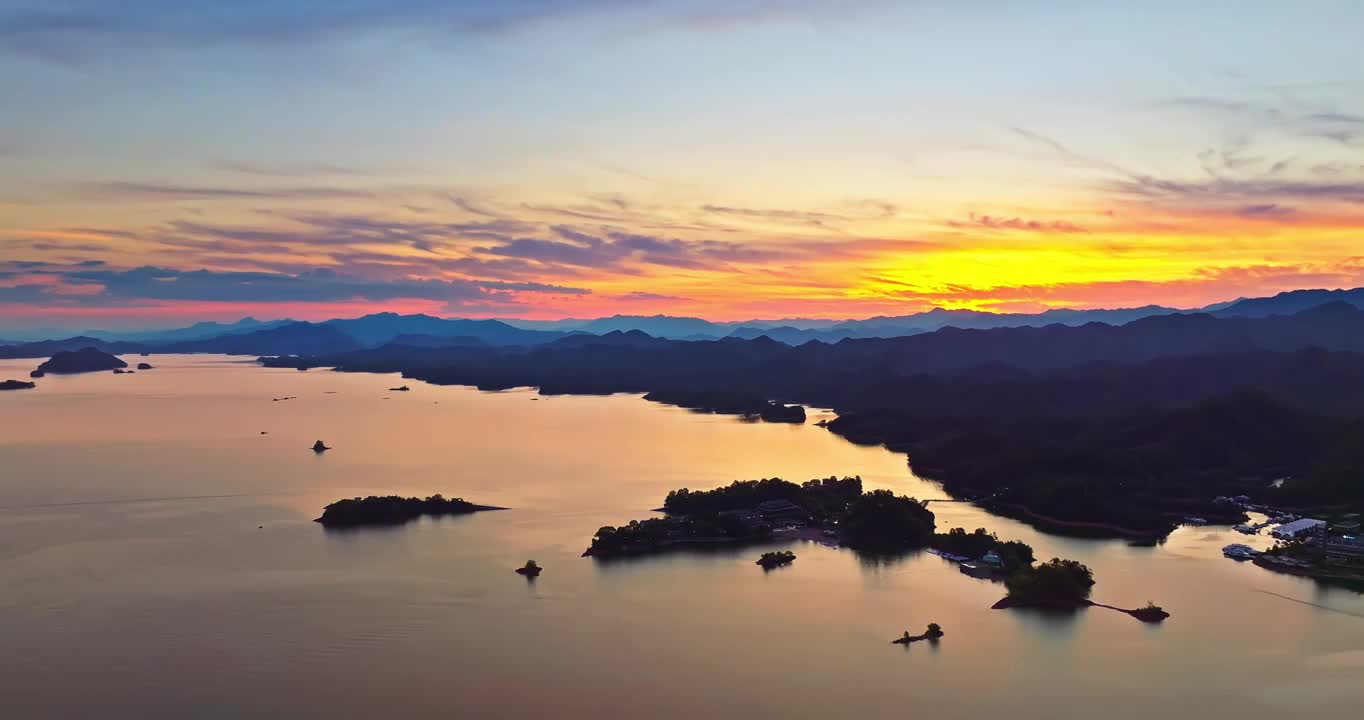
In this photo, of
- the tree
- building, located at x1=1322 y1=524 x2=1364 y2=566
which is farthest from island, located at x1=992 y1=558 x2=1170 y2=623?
building, located at x1=1322 y1=524 x2=1364 y2=566

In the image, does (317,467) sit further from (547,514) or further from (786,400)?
(786,400)

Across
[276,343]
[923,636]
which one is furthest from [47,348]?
[923,636]

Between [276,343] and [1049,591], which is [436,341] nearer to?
[276,343]

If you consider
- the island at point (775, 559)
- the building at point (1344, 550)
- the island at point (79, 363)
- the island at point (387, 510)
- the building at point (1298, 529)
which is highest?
the island at point (79, 363)

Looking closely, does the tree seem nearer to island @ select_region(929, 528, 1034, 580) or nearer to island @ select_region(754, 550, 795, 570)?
island @ select_region(929, 528, 1034, 580)

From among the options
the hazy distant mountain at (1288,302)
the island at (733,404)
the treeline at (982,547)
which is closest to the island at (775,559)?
the treeline at (982,547)

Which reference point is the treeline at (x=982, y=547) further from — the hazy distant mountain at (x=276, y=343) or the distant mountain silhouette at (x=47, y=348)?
the hazy distant mountain at (x=276, y=343)

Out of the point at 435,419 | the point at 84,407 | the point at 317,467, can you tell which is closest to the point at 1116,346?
the point at 435,419
